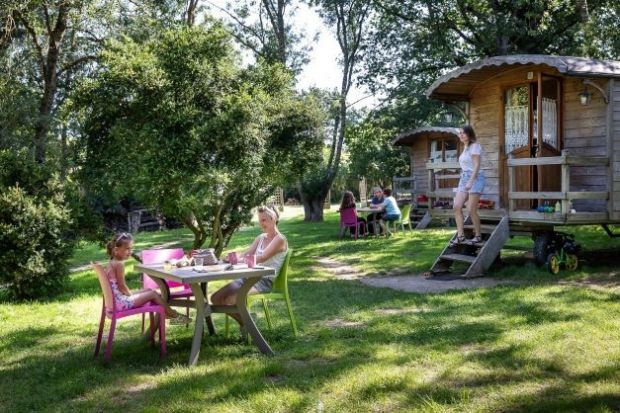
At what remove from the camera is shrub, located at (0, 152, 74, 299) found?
27.4ft

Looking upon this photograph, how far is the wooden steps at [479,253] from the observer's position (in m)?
Answer: 9.34

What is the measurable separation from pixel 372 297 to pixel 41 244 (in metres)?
4.77

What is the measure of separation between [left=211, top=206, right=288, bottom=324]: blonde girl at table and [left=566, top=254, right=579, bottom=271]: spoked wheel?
5.45m

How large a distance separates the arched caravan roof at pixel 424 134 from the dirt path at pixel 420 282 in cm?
1096

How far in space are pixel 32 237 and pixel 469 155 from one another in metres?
6.50

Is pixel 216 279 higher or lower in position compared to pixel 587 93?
lower

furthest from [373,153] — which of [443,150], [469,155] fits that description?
[469,155]

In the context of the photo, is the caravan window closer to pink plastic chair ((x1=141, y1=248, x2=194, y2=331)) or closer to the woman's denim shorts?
the woman's denim shorts

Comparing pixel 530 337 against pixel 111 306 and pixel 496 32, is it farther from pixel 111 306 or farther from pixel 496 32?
pixel 496 32

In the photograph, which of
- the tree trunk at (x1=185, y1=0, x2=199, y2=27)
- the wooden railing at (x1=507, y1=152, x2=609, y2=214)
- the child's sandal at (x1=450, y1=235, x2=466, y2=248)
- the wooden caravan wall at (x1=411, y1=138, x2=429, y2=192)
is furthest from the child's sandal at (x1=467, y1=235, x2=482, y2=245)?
the wooden caravan wall at (x1=411, y1=138, x2=429, y2=192)

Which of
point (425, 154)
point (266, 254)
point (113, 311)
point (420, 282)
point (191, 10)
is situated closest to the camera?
point (113, 311)

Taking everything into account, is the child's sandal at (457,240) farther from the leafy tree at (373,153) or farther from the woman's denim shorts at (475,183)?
the leafy tree at (373,153)

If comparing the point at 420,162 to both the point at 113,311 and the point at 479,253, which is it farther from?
the point at 113,311

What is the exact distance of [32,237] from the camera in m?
8.50
